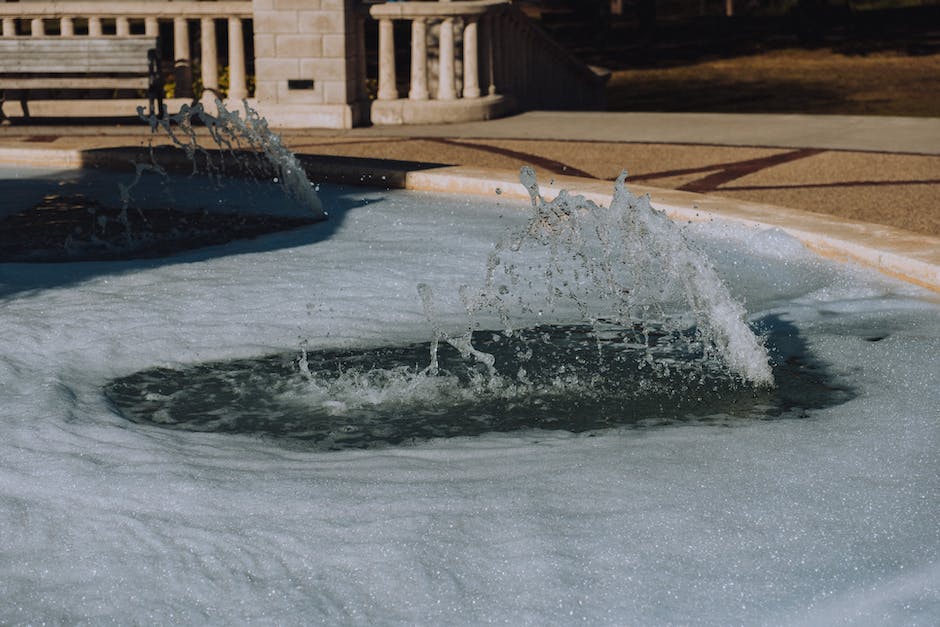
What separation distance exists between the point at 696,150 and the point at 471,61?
3.73m

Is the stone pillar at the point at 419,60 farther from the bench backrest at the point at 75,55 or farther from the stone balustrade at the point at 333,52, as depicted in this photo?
the bench backrest at the point at 75,55

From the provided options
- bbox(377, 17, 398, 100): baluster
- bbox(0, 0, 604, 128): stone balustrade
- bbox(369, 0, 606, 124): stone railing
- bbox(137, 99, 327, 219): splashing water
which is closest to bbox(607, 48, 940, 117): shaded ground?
bbox(0, 0, 604, 128): stone balustrade

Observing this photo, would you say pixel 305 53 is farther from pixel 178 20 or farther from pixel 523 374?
pixel 523 374

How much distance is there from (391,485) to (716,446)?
3.63 ft

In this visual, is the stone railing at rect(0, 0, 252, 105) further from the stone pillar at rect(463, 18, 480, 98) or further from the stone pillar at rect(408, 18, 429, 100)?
the stone pillar at rect(463, 18, 480, 98)

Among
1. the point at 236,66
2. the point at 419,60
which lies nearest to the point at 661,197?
the point at 419,60

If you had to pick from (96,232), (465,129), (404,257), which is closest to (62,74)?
(465,129)

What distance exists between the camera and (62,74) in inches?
607

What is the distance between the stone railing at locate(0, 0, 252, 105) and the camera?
14523 mm

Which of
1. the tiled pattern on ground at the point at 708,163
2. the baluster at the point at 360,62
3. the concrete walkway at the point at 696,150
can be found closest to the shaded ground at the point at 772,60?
the concrete walkway at the point at 696,150

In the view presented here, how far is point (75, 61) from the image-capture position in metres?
14.4

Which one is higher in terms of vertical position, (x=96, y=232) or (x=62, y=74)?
(x=62, y=74)

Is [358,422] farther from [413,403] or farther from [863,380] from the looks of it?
[863,380]

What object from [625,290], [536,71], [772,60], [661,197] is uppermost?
[772,60]
